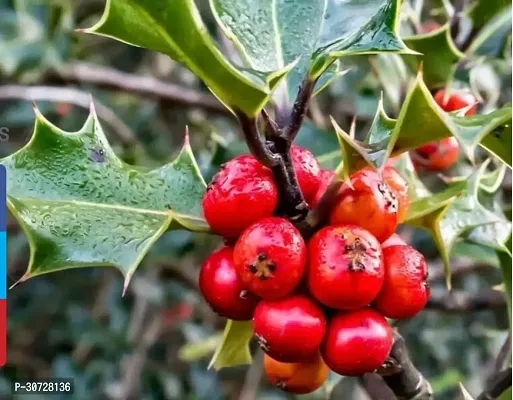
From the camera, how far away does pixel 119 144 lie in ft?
7.70

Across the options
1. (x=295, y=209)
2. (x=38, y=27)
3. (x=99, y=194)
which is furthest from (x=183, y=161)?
(x=38, y=27)

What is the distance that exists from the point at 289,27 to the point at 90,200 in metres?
0.30

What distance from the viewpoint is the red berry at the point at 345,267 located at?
28.3 inches

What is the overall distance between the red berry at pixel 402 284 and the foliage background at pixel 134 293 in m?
1.20

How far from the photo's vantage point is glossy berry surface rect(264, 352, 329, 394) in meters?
0.84

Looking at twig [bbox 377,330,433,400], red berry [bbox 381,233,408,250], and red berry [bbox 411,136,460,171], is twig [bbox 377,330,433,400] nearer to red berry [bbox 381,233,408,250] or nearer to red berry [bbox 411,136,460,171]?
red berry [bbox 381,233,408,250]

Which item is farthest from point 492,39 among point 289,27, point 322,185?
point 322,185

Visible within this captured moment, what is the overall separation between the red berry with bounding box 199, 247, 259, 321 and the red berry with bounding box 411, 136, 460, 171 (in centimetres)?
55

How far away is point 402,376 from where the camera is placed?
0.88 m

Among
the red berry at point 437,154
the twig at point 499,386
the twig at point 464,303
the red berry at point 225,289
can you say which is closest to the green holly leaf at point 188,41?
the red berry at point 225,289

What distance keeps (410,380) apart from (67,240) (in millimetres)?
405

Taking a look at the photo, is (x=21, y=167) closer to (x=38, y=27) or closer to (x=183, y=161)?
(x=183, y=161)

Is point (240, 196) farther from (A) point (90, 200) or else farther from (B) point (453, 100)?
(B) point (453, 100)

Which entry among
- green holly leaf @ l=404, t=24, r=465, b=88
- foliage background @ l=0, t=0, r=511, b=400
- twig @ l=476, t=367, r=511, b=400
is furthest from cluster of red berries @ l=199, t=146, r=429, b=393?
foliage background @ l=0, t=0, r=511, b=400
